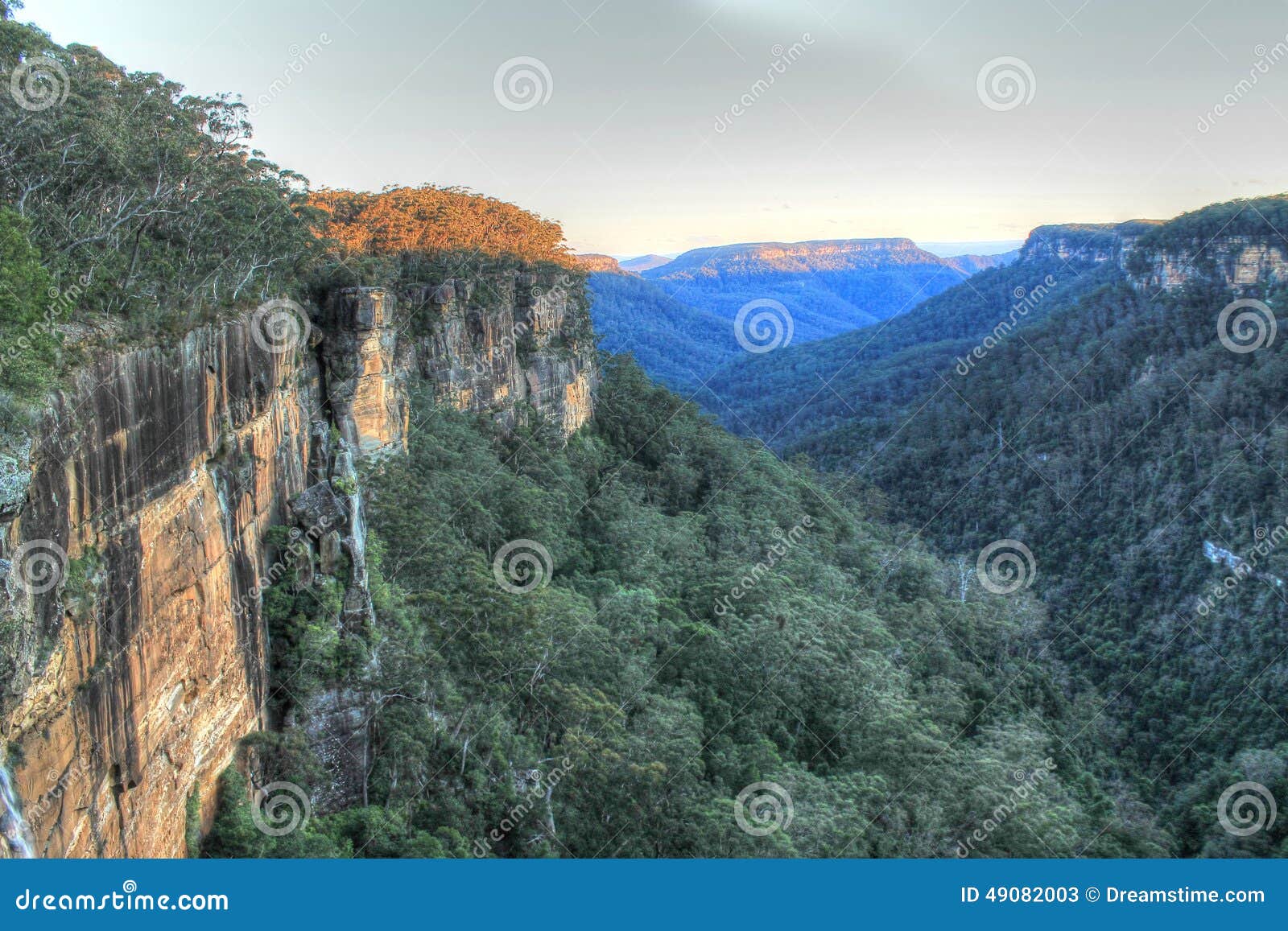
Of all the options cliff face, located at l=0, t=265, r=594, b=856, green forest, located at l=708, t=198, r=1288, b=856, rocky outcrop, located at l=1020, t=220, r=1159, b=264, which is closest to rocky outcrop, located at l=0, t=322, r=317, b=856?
cliff face, located at l=0, t=265, r=594, b=856

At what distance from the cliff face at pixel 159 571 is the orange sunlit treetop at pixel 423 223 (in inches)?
427

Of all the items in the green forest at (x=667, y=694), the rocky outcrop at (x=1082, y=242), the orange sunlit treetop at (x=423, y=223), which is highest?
the rocky outcrop at (x=1082, y=242)

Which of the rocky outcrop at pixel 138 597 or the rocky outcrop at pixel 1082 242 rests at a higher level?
the rocky outcrop at pixel 1082 242

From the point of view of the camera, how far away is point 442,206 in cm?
3356

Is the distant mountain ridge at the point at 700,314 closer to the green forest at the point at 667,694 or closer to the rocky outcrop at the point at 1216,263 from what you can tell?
the green forest at the point at 667,694

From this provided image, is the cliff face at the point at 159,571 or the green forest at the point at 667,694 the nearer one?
the cliff face at the point at 159,571

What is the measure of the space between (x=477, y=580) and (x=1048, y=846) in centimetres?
1260

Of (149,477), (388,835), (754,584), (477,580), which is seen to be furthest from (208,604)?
(754,584)

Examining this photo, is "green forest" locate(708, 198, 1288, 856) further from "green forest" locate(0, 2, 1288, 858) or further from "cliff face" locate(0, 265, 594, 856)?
"cliff face" locate(0, 265, 594, 856)

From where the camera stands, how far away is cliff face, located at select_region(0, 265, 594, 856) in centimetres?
768

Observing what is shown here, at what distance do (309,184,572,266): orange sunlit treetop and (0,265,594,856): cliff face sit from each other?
10.8m

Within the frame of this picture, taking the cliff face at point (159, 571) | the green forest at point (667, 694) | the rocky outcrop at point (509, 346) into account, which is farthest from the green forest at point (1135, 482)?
the cliff face at point (159, 571)

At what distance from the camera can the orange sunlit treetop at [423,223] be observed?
102 feet

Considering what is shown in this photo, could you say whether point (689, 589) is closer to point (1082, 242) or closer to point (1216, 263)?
point (1216, 263)
